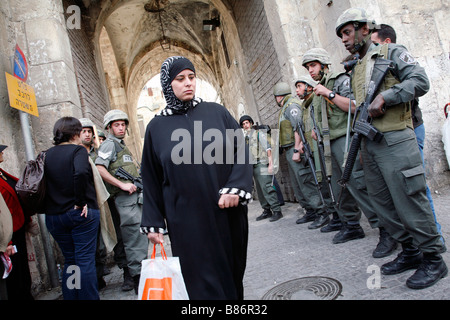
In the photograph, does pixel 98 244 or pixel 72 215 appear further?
pixel 98 244

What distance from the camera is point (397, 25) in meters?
4.92

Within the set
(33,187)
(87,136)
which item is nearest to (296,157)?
(87,136)

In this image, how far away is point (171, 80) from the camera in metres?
1.96

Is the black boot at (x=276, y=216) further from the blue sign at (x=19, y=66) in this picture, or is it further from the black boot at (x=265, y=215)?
the blue sign at (x=19, y=66)

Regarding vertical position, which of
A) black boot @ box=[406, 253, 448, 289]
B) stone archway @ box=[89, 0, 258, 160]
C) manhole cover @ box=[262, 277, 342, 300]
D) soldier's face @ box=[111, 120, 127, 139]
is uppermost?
stone archway @ box=[89, 0, 258, 160]

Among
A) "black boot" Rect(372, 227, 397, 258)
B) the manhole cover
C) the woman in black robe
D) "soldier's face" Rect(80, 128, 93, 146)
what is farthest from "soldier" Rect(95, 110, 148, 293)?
"black boot" Rect(372, 227, 397, 258)

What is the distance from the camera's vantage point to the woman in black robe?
1802 mm

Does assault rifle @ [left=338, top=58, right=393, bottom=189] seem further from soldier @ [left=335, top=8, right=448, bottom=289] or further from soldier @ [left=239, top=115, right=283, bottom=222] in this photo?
soldier @ [left=239, top=115, right=283, bottom=222]

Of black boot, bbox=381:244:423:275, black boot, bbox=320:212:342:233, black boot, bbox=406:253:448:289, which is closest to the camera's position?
black boot, bbox=406:253:448:289

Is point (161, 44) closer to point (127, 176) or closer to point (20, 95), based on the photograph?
point (20, 95)

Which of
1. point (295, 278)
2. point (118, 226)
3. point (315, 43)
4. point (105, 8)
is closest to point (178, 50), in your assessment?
point (105, 8)

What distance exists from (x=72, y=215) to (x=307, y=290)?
2063 mm

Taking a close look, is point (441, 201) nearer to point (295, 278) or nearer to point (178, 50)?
point (295, 278)

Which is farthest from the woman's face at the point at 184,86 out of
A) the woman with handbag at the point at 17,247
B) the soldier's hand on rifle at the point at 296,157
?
the soldier's hand on rifle at the point at 296,157
